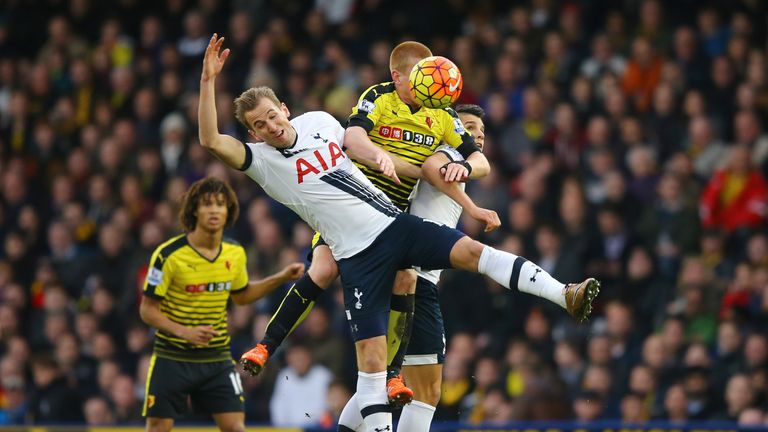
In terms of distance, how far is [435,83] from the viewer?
28.2ft

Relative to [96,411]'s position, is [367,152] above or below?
above

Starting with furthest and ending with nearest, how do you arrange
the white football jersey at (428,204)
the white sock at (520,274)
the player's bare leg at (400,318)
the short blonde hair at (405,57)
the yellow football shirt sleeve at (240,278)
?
the yellow football shirt sleeve at (240,278), the white football jersey at (428,204), the short blonde hair at (405,57), the player's bare leg at (400,318), the white sock at (520,274)

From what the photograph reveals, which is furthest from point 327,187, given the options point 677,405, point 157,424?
point 677,405

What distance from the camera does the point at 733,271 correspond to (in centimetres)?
1250

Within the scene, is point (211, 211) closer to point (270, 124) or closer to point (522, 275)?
point (270, 124)

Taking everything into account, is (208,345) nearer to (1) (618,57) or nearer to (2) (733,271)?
(2) (733,271)

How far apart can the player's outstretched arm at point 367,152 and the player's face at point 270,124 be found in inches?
14.1

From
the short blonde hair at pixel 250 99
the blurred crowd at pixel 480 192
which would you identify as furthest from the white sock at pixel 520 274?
the blurred crowd at pixel 480 192

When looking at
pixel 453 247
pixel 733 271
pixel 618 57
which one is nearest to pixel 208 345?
pixel 453 247

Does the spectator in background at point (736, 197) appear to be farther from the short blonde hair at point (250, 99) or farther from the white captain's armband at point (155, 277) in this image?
the short blonde hair at point (250, 99)

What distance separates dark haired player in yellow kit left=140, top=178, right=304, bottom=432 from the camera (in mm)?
→ 10195

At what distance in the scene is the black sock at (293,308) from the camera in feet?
29.3

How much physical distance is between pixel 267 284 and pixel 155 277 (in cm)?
82

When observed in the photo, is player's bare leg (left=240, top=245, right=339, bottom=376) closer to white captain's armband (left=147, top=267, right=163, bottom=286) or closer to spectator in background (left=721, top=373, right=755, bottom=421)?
white captain's armband (left=147, top=267, right=163, bottom=286)
